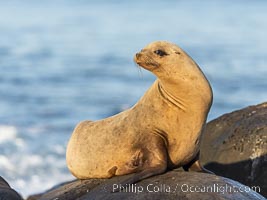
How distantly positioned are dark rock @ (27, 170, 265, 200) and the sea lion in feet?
0.53

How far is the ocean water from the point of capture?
1593 centimetres

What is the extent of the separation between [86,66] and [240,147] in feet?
61.6

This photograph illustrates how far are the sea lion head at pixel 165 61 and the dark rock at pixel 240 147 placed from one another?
1627 millimetres

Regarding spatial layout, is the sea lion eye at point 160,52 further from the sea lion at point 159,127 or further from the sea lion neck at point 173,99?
the sea lion neck at point 173,99

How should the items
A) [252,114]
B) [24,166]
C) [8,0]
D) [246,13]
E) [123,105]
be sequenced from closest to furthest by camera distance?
[252,114] → [24,166] → [123,105] → [246,13] → [8,0]

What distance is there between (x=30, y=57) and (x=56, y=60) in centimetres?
86

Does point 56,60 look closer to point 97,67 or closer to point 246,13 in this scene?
point 97,67

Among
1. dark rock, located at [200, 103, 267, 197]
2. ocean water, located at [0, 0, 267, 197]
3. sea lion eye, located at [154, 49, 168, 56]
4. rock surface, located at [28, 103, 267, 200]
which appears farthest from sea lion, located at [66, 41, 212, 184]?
ocean water, located at [0, 0, 267, 197]

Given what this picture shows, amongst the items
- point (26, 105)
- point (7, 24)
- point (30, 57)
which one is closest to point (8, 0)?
point (7, 24)

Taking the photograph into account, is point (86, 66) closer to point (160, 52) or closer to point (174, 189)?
point (160, 52)

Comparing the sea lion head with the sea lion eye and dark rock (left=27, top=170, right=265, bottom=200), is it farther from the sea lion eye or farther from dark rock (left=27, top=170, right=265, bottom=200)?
dark rock (left=27, top=170, right=265, bottom=200)

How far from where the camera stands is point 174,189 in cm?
613

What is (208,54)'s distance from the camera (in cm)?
2850

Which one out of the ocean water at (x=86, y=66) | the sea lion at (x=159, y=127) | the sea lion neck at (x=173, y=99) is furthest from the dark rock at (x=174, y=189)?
the ocean water at (x=86, y=66)
